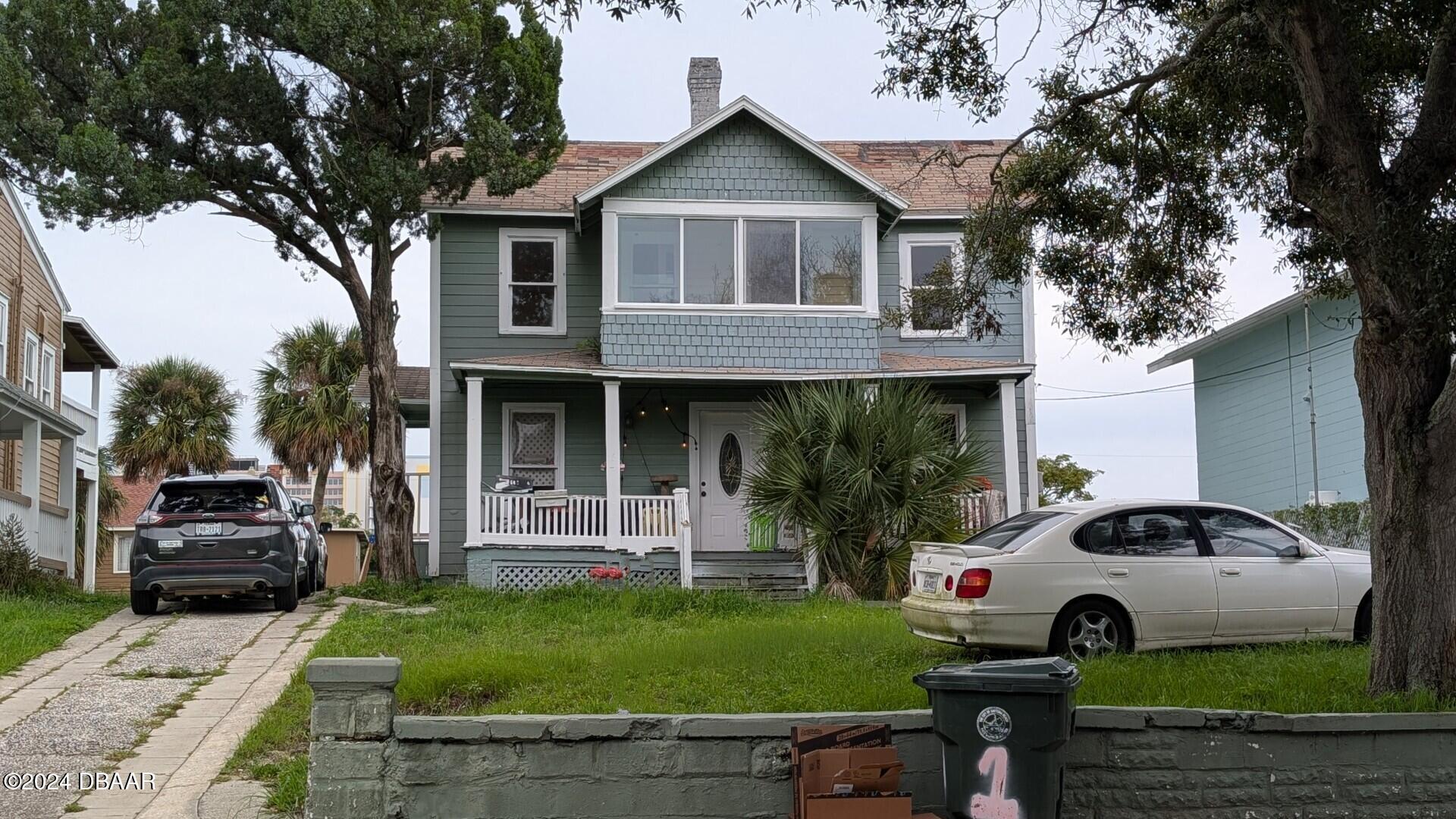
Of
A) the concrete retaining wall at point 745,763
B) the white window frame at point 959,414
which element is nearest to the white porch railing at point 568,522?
the white window frame at point 959,414

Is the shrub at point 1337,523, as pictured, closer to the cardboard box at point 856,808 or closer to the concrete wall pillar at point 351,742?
the cardboard box at point 856,808

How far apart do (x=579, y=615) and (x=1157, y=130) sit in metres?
7.60

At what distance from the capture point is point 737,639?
11141 mm

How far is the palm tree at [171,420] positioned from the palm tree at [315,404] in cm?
196

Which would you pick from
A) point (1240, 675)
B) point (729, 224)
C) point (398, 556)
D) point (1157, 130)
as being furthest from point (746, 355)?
point (1240, 675)

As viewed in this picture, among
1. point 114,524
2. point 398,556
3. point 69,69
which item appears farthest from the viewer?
point 114,524

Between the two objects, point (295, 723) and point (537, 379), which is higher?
point (537, 379)

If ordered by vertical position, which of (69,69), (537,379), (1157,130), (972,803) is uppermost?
(69,69)

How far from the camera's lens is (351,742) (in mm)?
6512

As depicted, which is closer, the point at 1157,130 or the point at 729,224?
the point at 1157,130

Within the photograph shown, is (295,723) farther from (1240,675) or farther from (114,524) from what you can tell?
(114,524)

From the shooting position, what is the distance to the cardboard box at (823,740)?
6.39 m

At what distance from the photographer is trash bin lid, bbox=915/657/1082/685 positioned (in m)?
6.40

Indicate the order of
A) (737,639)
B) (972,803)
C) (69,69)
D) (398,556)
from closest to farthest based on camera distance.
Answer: (972,803) → (737,639) → (69,69) → (398,556)
